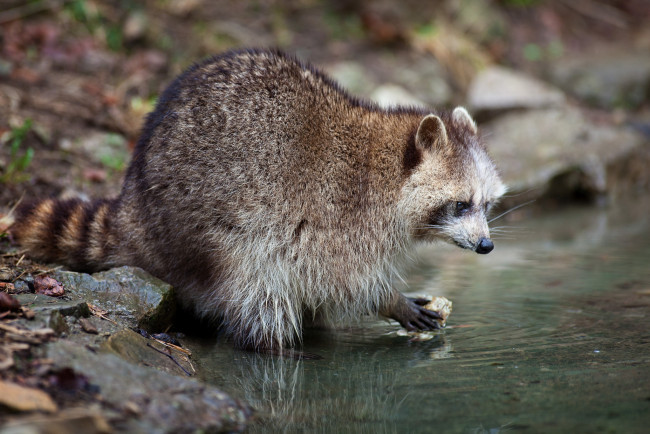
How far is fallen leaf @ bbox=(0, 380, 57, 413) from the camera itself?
234cm

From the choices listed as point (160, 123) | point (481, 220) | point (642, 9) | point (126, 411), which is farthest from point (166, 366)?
point (642, 9)

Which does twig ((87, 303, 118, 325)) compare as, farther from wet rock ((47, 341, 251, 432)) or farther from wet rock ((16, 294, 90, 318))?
wet rock ((47, 341, 251, 432))

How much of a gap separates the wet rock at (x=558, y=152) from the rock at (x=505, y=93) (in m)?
0.18

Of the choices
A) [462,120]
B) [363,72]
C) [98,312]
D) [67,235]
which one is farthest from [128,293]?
[363,72]

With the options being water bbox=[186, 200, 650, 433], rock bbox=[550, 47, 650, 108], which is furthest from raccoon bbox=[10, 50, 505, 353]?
rock bbox=[550, 47, 650, 108]

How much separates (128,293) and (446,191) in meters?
1.87

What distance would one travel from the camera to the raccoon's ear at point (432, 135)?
13.6ft

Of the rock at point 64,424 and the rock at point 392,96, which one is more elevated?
the rock at point 392,96

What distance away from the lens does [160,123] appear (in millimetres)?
4074

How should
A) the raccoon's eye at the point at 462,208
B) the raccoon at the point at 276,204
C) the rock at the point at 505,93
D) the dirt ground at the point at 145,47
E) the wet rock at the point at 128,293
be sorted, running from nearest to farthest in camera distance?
the wet rock at the point at 128,293 → the raccoon at the point at 276,204 → the raccoon's eye at the point at 462,208 → the dirt ground at the point at 145,47 → the rock at the point at 505,93

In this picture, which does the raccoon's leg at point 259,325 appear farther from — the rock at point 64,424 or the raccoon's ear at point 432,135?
the rock at point 64,424

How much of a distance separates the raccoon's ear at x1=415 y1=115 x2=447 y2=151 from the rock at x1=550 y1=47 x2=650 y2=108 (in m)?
7.43

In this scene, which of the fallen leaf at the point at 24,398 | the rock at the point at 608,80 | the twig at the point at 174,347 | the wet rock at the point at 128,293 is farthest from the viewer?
the rock at the point at 608,80

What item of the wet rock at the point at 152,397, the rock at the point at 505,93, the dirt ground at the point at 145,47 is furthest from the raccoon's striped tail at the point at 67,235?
the rock at the point at 505,93
